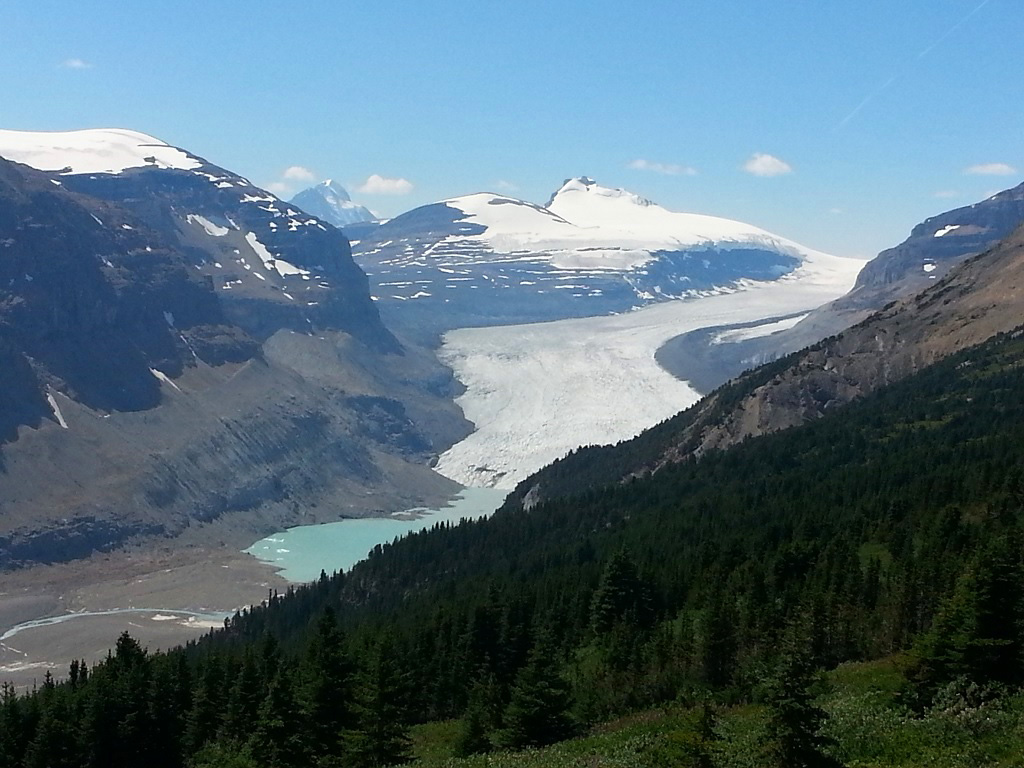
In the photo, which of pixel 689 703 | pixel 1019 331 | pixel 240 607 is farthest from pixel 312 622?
pixel 1019 331

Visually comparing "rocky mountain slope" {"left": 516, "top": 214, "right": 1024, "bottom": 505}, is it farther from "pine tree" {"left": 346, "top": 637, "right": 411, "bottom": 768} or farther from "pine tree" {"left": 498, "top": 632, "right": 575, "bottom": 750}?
"pine tree" {"left": 346, "top": 637, "right": 411, "bottom": 768}

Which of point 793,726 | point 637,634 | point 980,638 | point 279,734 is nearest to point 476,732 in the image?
point 279,734

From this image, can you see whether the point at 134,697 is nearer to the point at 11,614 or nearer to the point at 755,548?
the point at 755,548

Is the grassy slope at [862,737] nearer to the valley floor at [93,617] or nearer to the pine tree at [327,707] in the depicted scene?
the pine tree at [327,707]

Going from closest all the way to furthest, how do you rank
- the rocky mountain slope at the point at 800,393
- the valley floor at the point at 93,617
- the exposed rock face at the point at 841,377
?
the valley floor at the point at 93,617
the exposed rock face at the point at 841,377
the rocky mountain slope at the point at 800,393

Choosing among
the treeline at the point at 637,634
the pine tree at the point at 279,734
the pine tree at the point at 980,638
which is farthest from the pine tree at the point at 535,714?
the pine tree at the point at 980,638

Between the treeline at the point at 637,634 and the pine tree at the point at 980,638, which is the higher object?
the pine tree at the point at 980,638

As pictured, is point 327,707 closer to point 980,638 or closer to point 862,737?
point 862,737
